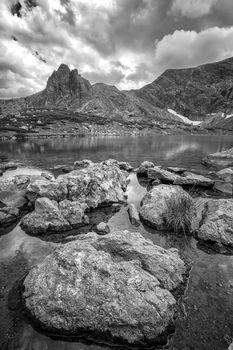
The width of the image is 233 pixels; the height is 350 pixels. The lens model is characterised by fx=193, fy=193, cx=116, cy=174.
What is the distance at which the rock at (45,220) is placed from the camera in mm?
13906

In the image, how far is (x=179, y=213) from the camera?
14969 millimetres

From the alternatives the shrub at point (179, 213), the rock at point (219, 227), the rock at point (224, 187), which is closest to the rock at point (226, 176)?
the rock at point (224, 187)

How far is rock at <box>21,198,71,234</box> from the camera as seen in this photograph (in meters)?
13.9

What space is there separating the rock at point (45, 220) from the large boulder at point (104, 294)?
457 centimetres

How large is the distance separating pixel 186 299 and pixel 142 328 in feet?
9.24

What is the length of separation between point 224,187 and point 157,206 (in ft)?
45.0

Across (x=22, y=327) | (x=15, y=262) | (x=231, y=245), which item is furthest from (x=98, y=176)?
(x=22, y=327)

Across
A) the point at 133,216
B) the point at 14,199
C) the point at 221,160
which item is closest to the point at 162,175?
the point at 133,216

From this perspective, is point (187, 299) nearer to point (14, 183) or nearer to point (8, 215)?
point (8, 215)

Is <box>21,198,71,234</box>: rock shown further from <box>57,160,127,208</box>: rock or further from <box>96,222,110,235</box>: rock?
<box>57,160,127,208</box>: rock

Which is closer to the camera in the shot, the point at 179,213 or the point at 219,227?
the point at 219,227

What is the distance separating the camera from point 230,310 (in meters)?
8.35

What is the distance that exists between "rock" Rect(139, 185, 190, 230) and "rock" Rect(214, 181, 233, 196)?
29.8 ft

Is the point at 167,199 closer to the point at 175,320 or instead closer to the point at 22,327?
the point at 175,320
